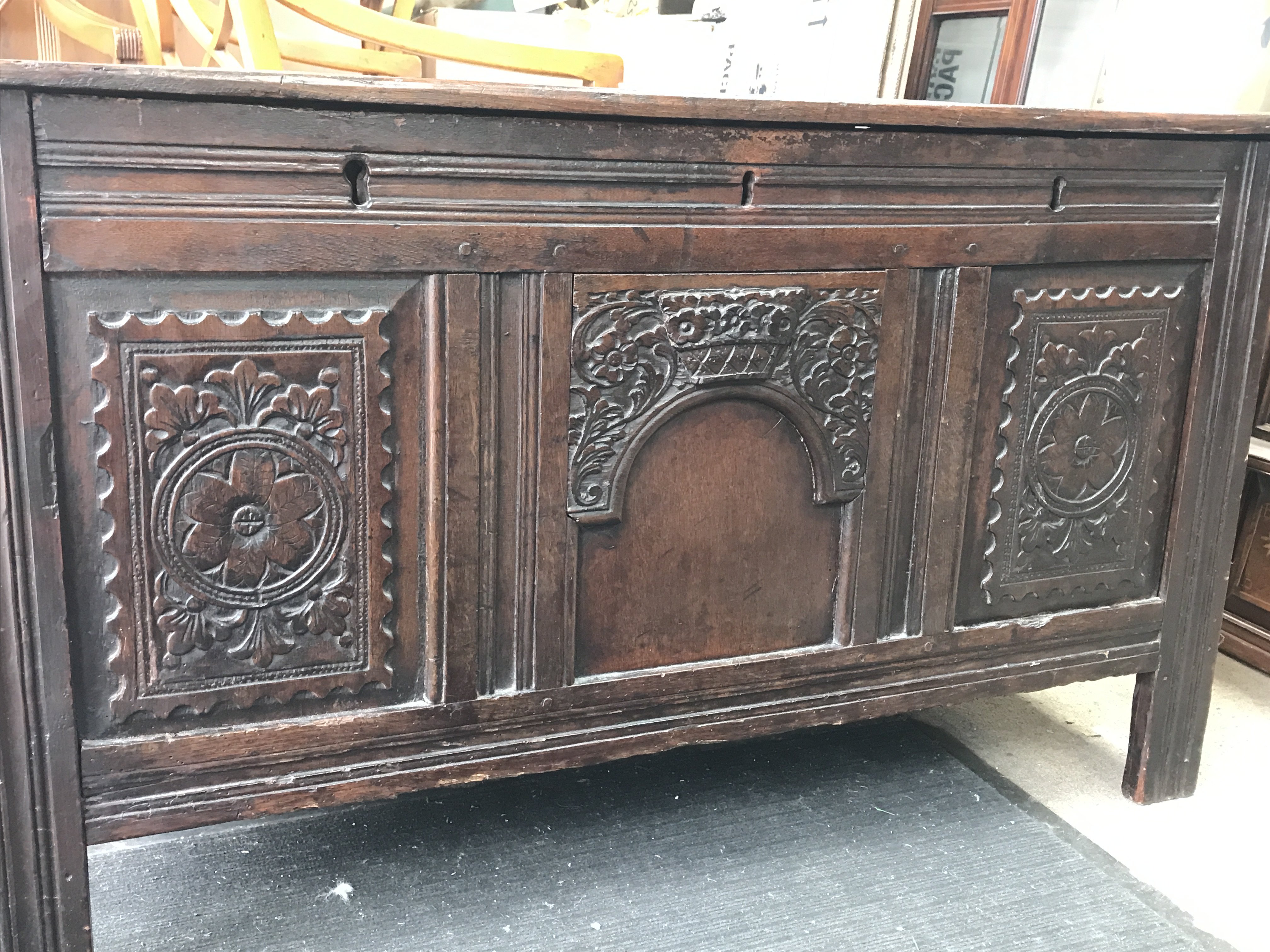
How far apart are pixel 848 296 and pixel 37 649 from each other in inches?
40.1

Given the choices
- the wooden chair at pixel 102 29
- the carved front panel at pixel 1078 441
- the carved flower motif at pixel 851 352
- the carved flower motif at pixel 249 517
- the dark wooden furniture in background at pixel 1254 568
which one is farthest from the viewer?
the dark wooden furniture in background at pixel 1254 568

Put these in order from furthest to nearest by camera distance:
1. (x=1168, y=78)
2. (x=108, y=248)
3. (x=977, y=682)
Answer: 1. (x=1168, y=78)
2. (x=977, y=682)
3. (x=108, y=248)

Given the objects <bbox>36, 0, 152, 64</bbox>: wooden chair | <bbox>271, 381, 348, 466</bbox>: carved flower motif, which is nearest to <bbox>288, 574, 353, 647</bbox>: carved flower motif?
<bbox>271, 381, 348, 466</bbox>: carved flower motif

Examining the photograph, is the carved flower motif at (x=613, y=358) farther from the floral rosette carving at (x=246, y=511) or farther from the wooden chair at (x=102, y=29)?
the wooden chair at (x=102, y=29)

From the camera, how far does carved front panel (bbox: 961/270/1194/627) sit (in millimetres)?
1518

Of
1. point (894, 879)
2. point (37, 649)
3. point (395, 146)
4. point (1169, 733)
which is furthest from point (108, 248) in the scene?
point (1169, 733)

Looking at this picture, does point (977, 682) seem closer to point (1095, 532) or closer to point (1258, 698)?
point (1095, 532)

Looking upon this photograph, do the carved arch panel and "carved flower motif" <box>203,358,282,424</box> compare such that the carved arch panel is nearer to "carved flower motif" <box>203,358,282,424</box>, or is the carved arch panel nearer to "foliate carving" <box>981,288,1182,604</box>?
"foliate carving" <box>981,288,1182,604</box>

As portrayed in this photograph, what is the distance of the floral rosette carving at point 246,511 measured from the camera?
3.76ft

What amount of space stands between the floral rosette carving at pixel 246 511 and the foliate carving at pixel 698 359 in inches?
11.4

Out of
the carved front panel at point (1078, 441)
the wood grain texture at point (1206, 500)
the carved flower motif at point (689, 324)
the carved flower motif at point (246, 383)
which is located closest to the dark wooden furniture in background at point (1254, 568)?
the wood grain texture at point (1206, 500)

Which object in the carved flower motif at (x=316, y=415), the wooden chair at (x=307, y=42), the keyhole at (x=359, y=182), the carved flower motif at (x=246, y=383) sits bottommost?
the carved flower motif at (x=316, y=415)

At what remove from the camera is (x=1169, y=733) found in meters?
1.73

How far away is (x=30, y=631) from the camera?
1.12m
